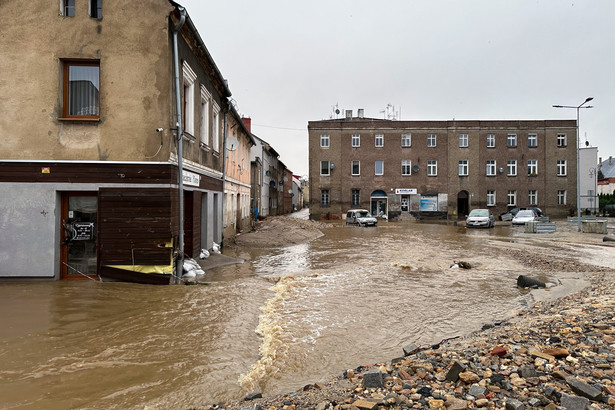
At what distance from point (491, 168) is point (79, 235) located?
45774 millimetres

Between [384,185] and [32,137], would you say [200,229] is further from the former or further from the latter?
[384,185]

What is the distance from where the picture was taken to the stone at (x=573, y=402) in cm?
313

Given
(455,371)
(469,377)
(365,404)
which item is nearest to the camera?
(365,404)

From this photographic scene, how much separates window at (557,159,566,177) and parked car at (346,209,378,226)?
25.8 m

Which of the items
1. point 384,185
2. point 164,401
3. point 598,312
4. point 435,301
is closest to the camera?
point 164,401

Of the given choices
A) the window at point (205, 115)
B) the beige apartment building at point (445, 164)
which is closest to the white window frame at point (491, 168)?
the beige apartment building at point (445, 164)

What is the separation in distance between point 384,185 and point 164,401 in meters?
43.0

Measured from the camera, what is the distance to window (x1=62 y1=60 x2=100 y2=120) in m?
9.52

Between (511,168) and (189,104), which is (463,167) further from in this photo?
(189,104)

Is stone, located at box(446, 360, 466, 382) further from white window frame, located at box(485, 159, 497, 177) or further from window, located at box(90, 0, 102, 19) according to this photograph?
white window frame, located at box(485, 159, 497, 177)

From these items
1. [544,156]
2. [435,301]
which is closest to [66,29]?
[435,301]

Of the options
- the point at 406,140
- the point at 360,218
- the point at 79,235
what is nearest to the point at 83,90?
the point at 79,235

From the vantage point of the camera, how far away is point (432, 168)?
4569 cm

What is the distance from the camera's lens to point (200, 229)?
44.7ft
